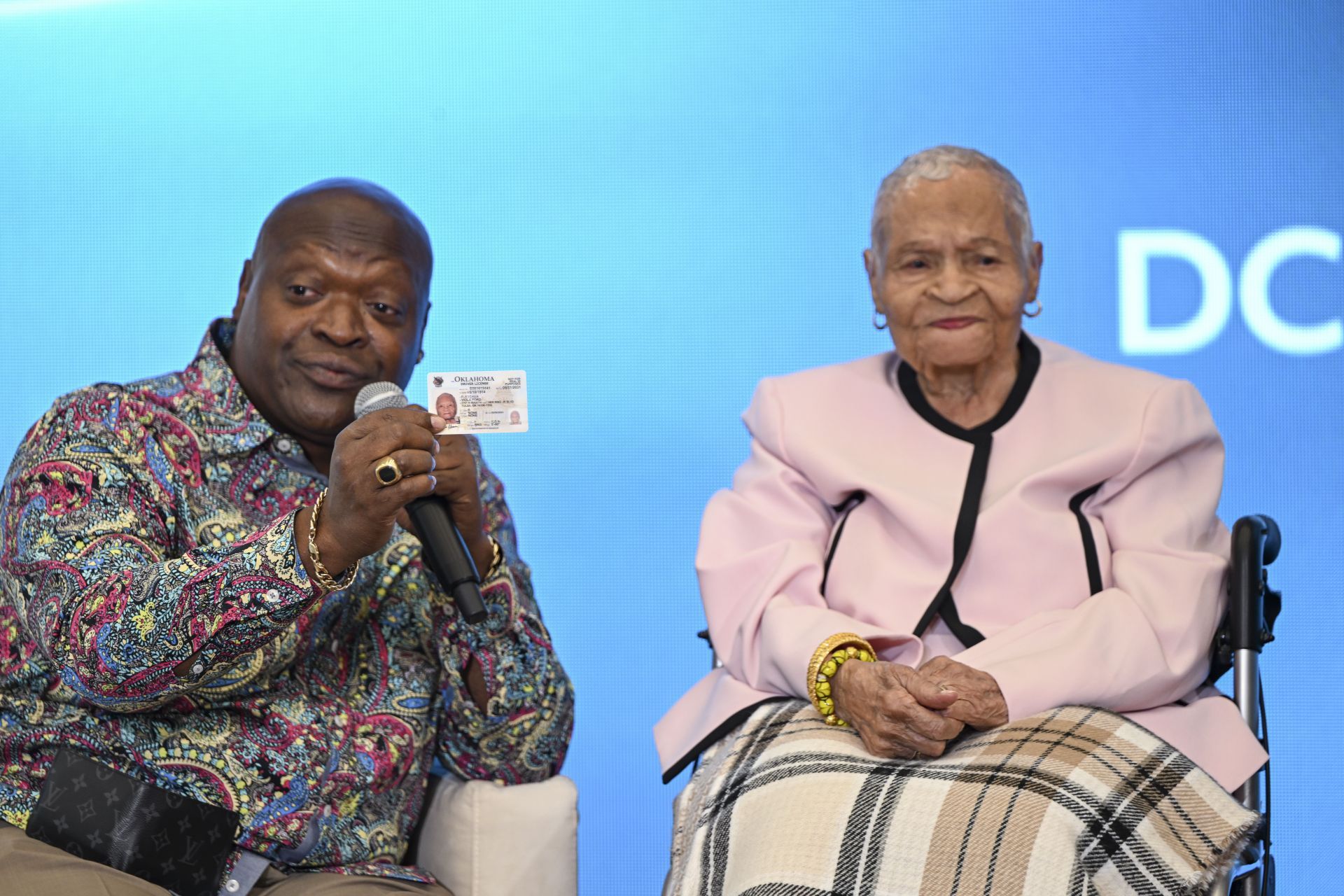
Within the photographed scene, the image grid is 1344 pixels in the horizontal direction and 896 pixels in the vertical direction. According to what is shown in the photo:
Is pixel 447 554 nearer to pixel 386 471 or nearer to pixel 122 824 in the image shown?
pixel 386 471

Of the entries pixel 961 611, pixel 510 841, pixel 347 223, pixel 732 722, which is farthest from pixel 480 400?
pixel 961 611

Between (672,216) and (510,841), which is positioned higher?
(672,216)

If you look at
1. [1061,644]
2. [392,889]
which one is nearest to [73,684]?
[392,889]

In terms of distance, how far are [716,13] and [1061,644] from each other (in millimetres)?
2170

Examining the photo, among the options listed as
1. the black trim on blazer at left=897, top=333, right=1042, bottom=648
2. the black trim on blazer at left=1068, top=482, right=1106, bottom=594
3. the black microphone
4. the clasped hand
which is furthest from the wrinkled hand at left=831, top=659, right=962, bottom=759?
Result: the black microphone

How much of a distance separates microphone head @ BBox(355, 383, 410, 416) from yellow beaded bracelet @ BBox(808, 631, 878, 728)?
70cm

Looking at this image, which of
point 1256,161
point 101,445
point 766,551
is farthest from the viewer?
point 1256,161

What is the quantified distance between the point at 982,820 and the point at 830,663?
41 cm

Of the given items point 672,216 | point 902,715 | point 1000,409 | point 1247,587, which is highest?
point 672,216

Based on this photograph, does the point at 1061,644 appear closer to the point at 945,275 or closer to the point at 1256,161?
the point at 945,275

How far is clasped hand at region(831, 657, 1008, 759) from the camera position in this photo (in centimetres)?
201

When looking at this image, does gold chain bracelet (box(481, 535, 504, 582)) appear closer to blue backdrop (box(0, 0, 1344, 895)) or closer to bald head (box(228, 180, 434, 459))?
bald head (box(228, 180, 434, 459))

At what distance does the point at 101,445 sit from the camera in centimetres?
216

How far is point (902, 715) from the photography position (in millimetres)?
2006
